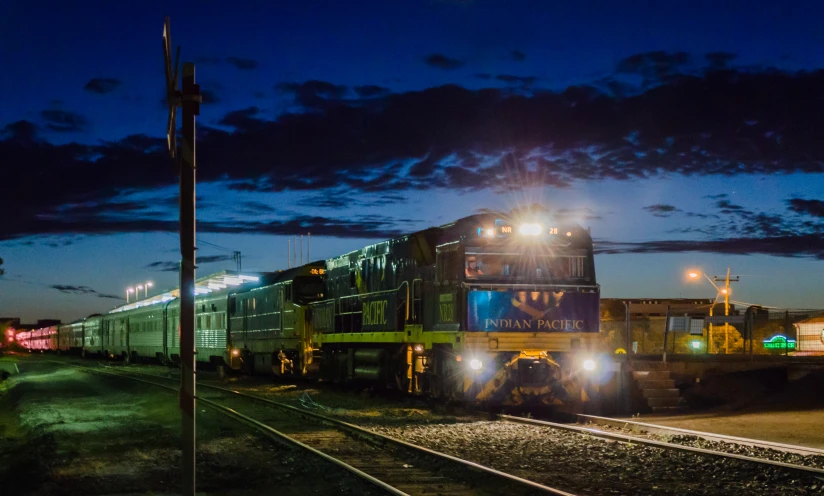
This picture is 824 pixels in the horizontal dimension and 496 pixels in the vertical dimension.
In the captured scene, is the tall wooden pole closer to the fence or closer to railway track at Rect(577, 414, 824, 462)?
railway track at Rect(577, 414, 824, 462)

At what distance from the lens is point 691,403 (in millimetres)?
21109

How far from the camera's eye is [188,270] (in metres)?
7.55

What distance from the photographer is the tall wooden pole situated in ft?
24.6

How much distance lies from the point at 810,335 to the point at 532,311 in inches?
902

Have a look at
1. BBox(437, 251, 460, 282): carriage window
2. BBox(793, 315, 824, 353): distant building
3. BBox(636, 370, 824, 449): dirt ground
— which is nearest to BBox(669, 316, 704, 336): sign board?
BBox(636, 370, 824, 449): dirt ground

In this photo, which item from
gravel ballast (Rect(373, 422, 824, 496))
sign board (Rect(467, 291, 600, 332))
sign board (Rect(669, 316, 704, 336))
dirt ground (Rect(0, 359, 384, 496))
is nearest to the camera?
gravel ballast (Rect(373, 422, 824, 496))

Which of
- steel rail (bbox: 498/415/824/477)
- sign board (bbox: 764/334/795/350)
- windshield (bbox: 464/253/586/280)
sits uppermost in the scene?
windshield (bbox: 464/253/586/280)

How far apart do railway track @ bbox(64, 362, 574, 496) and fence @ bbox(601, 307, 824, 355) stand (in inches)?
392

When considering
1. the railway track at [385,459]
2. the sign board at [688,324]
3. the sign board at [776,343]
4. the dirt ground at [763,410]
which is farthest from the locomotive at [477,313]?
the sign board at [776,343]

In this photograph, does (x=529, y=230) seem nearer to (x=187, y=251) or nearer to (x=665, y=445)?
(x=665, y=445)

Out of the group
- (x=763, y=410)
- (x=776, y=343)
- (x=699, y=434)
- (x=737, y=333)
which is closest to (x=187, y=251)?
(x=699, y=434)

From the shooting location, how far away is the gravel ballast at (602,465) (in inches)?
387

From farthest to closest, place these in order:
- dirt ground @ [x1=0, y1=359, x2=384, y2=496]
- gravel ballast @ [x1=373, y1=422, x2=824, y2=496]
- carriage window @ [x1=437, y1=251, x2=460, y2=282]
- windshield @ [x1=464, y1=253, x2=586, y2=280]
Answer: carriage window @ [x1=437, y1=251, x2=460, y2=282], windshield @ [x1=464, y1=253, x2=586, y2=280], dirt ground @ [x1=0, y1=359, x2=384, y2=496], gravel ballast @ [x1=373, y1=422, x2=824, y2=496]

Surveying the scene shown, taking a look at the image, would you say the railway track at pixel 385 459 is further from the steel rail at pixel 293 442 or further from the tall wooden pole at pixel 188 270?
the tall wooden pole at pixel 188 270
